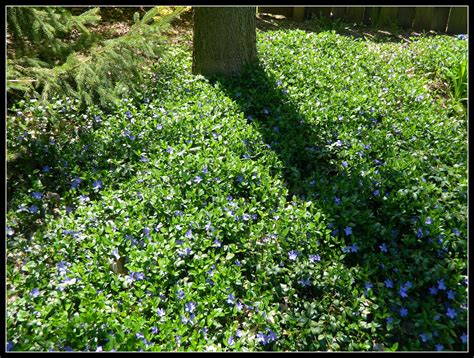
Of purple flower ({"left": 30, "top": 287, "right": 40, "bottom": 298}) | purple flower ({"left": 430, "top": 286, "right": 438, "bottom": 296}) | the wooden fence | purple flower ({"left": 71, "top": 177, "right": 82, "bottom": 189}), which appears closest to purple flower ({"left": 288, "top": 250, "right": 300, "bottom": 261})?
purple flower ({"left": 430, "top": 286, "right": 438, "bottom": 296})

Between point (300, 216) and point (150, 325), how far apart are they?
1167 mm

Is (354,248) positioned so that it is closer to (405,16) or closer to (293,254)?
(293,254)

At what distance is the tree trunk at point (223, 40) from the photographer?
4.23 m

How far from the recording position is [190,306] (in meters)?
2.37

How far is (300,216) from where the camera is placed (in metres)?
2.87

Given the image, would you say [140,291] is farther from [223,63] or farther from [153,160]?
[223,63]

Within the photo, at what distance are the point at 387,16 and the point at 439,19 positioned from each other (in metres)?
0.73

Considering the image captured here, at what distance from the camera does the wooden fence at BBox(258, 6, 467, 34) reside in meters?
6.31

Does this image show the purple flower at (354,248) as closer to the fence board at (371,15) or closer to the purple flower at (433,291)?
the purple flower at (433,291)

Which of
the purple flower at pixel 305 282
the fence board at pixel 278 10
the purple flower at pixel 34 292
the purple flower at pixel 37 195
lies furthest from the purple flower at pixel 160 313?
the fence board at pixel 278 10

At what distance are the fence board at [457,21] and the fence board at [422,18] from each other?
276 mm

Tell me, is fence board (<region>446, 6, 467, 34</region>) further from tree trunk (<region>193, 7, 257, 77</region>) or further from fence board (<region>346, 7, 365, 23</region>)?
tree trunk (<region>193, 7, 257, 77</region>)

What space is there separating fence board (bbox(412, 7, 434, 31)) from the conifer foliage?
4134 millimetres

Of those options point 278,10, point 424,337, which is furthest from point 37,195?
point 278,10
